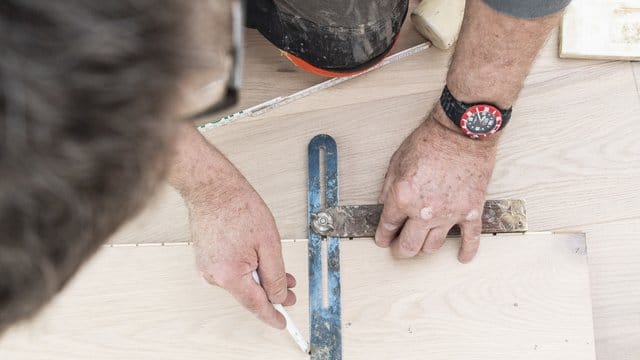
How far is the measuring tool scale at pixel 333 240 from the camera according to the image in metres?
1.03

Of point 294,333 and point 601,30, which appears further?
point 601,30

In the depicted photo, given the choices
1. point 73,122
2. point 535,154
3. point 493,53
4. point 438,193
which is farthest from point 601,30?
point 73,122

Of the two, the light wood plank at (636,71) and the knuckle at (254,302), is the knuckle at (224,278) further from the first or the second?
the light wood plank at (636,71)

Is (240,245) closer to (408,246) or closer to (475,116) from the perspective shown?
(408,246)

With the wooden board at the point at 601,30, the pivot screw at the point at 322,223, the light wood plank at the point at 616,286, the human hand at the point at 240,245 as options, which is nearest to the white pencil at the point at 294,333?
the human hand at the point at 240,245

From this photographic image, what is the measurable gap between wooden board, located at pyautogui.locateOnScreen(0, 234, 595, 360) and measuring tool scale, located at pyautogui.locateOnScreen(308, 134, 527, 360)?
1 cm

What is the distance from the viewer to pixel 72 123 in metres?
0.42

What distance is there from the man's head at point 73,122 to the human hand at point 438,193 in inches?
24.6

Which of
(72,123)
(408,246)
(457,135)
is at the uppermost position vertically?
(72,123)

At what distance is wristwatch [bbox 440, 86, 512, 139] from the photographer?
1.02m

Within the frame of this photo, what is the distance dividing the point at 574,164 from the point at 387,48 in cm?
40

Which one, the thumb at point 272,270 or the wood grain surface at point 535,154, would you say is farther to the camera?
the wood grain surface at point 535,154

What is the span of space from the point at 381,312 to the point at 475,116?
347 millimetres

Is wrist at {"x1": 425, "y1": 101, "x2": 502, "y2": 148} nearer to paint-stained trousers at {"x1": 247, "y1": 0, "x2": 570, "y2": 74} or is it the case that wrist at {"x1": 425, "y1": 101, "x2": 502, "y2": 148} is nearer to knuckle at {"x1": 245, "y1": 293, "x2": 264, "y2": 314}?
paint-stained trousers at {"x1": 247, "y1": 0, "x2": 570, "y2": 74}
